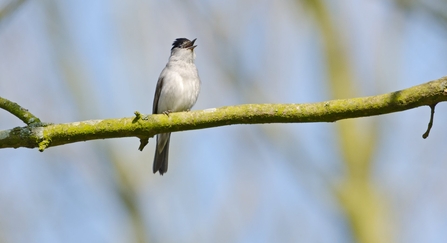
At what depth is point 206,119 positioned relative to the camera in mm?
4066

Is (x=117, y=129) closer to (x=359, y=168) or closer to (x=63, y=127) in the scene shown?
(x=63, y=127)

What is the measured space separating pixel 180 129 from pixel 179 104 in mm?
2988

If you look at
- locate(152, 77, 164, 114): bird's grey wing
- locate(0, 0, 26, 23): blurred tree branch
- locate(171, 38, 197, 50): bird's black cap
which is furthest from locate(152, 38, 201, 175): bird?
locate(0, 0, 26, 23): blurred tree branch

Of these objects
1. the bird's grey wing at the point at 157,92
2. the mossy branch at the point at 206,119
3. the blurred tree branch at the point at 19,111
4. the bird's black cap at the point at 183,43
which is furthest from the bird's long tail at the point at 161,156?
the blurred tree branch at the point at 19,111

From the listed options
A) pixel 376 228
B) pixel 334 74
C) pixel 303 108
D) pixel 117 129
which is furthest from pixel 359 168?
pixel 117 129

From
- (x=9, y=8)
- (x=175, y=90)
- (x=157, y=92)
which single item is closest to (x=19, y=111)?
(x=9, y=8)

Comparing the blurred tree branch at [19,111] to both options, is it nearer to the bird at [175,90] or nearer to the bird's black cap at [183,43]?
the bird at [175,90]

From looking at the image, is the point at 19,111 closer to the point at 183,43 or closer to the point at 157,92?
the point at 157,92

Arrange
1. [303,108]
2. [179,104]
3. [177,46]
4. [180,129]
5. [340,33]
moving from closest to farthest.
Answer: [303,108]
[180,129]
[179,104]
[177,46]
[340,33]

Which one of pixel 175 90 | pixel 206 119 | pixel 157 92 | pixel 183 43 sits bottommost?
pixel 206 119

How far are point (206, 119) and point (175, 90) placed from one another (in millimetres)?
3178

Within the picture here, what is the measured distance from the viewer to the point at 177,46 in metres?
8.36

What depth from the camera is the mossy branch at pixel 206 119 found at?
374 cm

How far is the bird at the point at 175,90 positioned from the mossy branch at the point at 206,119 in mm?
2847
